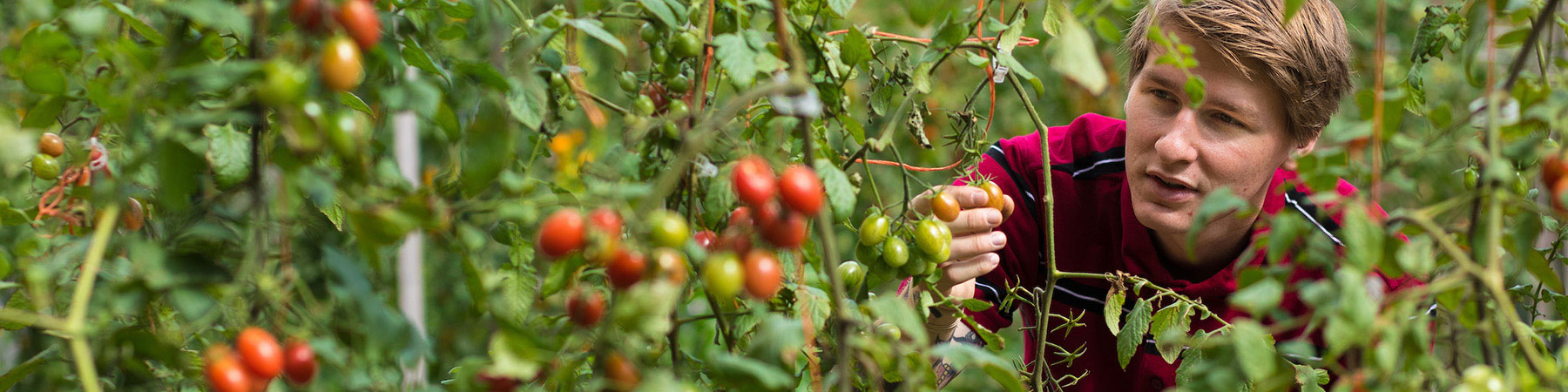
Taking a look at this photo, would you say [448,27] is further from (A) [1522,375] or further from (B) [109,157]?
(A) [1522,375]

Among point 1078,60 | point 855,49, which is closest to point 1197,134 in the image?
point 855,49

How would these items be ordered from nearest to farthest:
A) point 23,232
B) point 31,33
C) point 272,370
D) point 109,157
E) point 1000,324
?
point 272,370 < point 31,33 < point 109,157 < point 23,232 < point 1000,324

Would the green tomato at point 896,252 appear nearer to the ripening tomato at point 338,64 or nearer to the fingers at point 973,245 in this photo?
the fingers at point 973,245

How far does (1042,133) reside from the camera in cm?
96

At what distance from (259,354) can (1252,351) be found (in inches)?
19.2

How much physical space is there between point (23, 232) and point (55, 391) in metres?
0.16

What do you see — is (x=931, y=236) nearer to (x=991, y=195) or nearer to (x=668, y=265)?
(x=991, y=195)

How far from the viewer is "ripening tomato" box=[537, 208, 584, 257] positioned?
0.48 m

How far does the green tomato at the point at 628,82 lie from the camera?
0.80 metres

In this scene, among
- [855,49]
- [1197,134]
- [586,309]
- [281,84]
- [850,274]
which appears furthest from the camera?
[1197,134]

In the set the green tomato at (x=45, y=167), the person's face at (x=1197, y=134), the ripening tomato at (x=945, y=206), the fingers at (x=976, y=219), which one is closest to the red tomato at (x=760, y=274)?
the ripening tomato at (x=945, y=206)

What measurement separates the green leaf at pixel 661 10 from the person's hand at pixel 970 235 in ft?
0.93

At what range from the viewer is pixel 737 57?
2.26 ft

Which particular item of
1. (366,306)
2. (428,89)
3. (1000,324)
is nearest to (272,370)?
(366,306)
